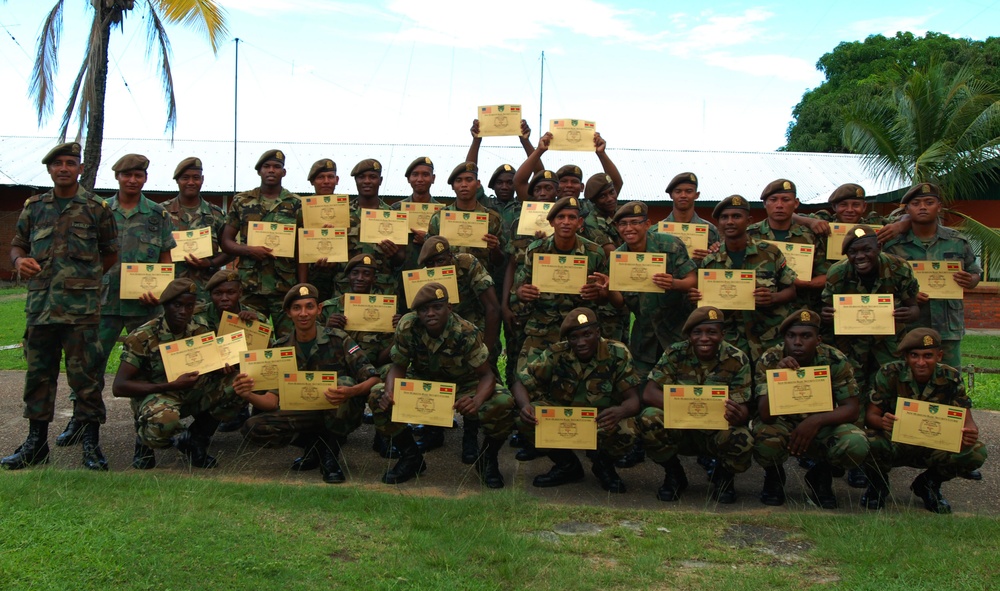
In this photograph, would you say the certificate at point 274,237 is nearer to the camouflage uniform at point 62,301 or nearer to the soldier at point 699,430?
the camouflage uniform at point 62,301

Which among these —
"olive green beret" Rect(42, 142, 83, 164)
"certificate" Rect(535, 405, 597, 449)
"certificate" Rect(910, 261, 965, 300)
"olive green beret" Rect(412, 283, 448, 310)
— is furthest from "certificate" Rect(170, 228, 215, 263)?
"certificate" Rect(910, 261, 965, 300)

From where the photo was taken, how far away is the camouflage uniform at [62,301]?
5848mm

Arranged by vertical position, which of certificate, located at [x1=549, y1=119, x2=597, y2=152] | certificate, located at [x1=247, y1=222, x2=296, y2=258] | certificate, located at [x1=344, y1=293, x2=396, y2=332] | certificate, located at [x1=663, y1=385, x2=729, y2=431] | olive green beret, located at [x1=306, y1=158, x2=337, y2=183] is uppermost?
certificate, located at [x1=549, y1=119, x2=597, y2=152]

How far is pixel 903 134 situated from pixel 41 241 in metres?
15.1

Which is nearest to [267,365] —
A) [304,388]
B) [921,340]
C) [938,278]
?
[304,388]

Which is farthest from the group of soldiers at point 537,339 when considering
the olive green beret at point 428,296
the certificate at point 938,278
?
the certificate at point 938,278

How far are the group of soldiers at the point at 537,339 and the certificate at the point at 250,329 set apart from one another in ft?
0.25

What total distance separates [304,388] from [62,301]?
Answer: 174cm

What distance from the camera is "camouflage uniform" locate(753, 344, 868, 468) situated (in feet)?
17.6

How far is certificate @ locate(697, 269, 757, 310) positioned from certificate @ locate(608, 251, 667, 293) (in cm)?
34

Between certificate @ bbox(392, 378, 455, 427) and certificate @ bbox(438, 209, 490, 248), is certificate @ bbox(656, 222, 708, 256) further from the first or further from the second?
certificate @ bbox(392, 378, 455, 427)

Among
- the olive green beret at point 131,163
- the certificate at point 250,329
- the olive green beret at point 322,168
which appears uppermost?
the olive green beret at point 322,168

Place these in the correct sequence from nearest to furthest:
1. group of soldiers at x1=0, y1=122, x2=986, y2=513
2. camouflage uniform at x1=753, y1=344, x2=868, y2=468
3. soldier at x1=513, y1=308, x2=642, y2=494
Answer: camouflage uniform at x1=753, y1=344, x2=868, y2=468 < group of soldiers at x1=0, y1=122, x2=986, y2=513 < soldier at x1=513, y1=308, x2=642, y2=494

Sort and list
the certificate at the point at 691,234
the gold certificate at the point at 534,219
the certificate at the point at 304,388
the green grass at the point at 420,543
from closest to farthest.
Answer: the green grass at the point at 420,543 < the certificate at the point at 304,388 < the certificate at the point at 691,234 < the gold certificate at the point at 534,219
